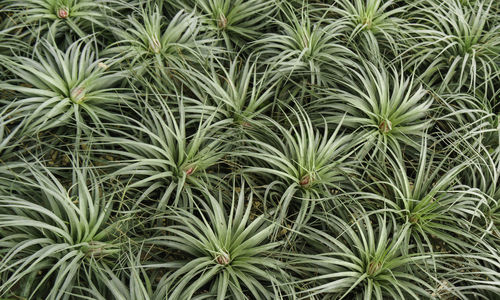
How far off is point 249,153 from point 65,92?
73 cm

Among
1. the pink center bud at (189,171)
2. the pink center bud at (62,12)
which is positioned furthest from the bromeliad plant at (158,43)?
the pink center bud at (189,171)

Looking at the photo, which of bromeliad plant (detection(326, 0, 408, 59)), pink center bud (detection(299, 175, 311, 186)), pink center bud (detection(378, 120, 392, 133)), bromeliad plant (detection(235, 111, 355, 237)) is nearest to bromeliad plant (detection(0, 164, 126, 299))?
bromeliad plant (detection(235, 111, 355, 237))

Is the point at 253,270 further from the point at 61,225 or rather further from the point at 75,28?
the point at 75,28

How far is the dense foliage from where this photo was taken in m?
1.40

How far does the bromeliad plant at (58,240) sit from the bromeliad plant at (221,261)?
0.16 meters

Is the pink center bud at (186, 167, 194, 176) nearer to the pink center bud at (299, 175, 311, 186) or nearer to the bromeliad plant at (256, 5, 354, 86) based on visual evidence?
the pink center bud at (299, 175, 311, 186)

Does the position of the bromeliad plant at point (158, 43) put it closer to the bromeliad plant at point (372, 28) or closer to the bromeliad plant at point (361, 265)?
the bromeliad plant at point (372, 28)

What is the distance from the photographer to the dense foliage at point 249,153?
1.40 meters

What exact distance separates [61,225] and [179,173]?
404mm

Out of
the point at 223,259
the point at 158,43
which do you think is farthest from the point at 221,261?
the point at 158,43

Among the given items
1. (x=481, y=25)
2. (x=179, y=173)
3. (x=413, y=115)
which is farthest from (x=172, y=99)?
(x=481, y=25)

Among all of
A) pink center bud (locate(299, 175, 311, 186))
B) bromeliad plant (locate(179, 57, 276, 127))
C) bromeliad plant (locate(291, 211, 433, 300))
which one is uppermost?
bromeliad plant (locate(179, 57, 276, 127))

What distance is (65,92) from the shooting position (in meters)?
1.73

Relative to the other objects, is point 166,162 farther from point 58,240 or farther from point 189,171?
point 58,240
